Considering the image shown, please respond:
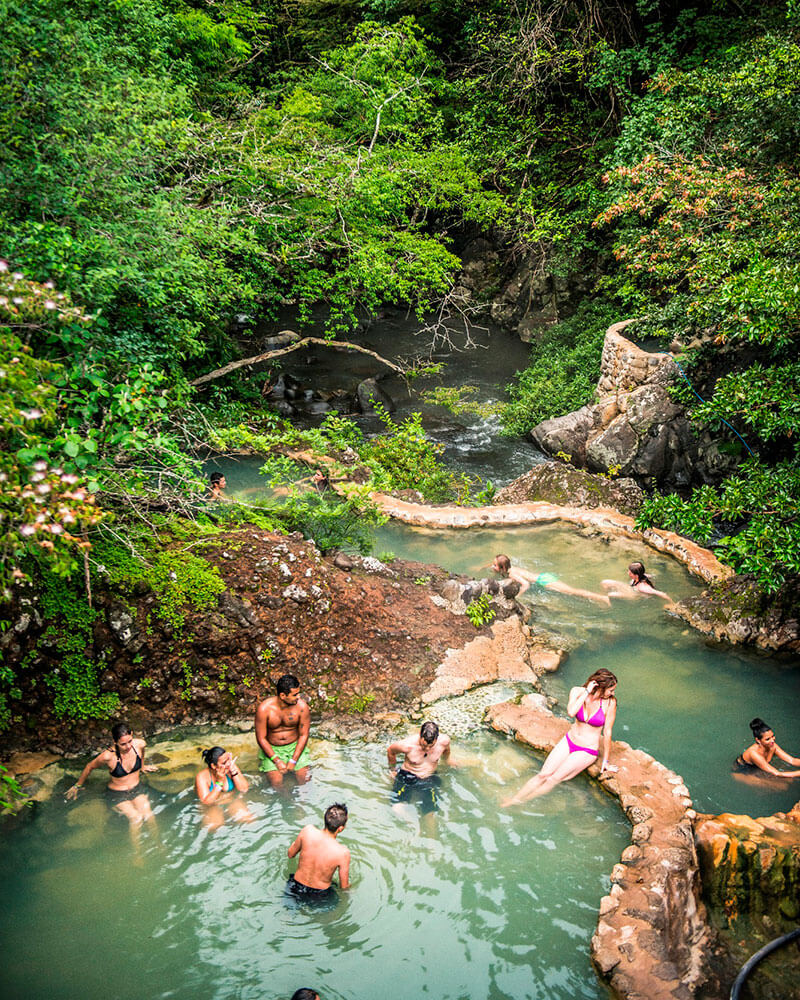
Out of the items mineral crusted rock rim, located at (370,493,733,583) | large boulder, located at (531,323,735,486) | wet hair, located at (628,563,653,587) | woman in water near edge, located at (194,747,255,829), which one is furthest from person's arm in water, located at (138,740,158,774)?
large boulder, located at (531,323,735,486)

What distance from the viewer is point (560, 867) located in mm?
5371

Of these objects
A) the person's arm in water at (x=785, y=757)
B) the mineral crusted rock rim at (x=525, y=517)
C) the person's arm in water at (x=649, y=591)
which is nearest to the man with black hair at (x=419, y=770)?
the person's arm in water at (x=785, y=757)

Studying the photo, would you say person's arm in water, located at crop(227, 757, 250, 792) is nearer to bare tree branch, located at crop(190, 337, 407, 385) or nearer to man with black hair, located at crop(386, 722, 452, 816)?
man with black hair, located at crop(386, 722, 452, 816)

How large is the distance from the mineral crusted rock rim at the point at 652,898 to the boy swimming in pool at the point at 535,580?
3236 millimetres

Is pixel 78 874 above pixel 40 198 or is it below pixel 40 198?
below

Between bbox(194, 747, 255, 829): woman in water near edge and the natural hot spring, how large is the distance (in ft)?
0.37

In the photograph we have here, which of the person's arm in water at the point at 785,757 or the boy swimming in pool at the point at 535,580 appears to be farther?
the boy swimming in pool at the point at 535,580

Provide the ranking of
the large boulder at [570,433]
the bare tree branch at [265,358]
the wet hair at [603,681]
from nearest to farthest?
the wet hair at [603,681], the bare tree branch at [265,358], the large boulder at [570,433]

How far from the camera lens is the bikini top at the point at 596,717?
6.10 m

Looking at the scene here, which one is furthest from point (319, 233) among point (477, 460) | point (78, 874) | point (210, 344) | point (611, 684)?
point (78, 874)

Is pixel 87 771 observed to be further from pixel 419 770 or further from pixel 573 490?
pixel 573 490

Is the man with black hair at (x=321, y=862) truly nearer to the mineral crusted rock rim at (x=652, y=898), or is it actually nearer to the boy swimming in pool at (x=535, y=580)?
the mineral crusted rock rim at (x=652, y=898)

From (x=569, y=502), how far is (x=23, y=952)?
980cm

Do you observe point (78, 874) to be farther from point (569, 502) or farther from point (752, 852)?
point (569, 502)
